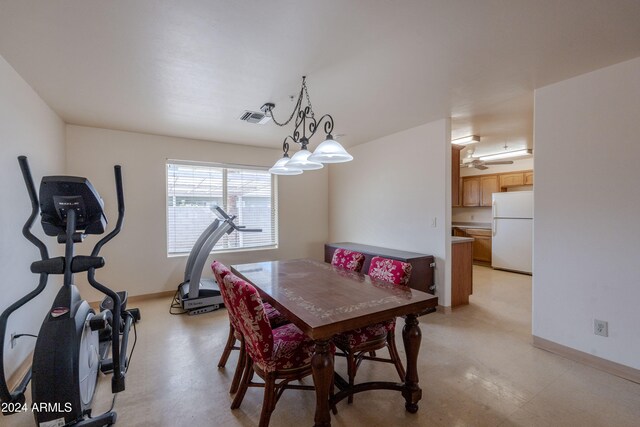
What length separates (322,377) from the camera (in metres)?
1.50

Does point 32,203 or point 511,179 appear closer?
point 32,203

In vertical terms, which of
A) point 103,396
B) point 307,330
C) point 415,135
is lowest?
point 103,396

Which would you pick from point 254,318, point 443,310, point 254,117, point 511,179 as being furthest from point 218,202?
point 511,179

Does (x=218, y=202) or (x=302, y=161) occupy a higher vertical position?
(x=302, y=161)

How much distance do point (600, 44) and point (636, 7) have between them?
1.32ft

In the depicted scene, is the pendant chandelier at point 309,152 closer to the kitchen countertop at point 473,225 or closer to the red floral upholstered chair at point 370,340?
the red floral upholstered chair at point 370,340

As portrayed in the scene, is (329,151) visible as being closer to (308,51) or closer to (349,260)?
(308,51)

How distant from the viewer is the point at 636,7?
62.2 inches

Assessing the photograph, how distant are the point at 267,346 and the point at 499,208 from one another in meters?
5.98

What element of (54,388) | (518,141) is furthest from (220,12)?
(518,141)

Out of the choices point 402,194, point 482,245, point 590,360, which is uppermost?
point 402,194

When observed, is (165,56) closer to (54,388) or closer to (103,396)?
(54,388)

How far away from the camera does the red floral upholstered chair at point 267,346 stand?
1541mm

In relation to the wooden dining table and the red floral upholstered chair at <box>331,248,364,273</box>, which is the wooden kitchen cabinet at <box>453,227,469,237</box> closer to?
the red floral upholstered chair at <box>331,248,364,273</box>
